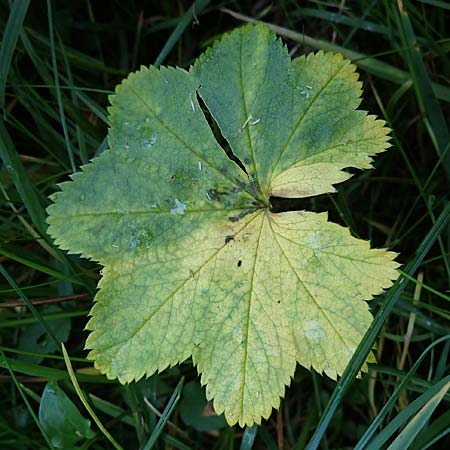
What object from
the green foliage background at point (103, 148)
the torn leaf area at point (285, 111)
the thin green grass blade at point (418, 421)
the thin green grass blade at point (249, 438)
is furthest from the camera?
the green foliage background at point (103, 148)

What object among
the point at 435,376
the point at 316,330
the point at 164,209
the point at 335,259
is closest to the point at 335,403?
the point at 316,330

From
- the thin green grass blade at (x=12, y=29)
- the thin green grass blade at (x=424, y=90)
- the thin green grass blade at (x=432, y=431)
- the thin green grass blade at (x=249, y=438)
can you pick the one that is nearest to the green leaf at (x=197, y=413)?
the thin green grass blade at (x=249, y=438)

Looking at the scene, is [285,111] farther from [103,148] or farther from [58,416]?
[58,416]

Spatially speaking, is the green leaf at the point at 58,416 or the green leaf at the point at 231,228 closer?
the green leaf at the point at 231,228

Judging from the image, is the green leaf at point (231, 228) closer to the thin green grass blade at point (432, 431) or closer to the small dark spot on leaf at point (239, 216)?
the small dark spot on leaf at point (239, 216)

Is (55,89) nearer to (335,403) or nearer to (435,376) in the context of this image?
(335,403)

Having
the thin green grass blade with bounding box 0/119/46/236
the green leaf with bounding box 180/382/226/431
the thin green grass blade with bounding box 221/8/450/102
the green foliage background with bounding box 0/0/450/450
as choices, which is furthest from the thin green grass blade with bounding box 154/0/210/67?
the green leaf with bounding box 180/382/226/431

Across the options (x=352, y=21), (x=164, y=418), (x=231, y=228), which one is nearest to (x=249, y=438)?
(x=164, y=418)
